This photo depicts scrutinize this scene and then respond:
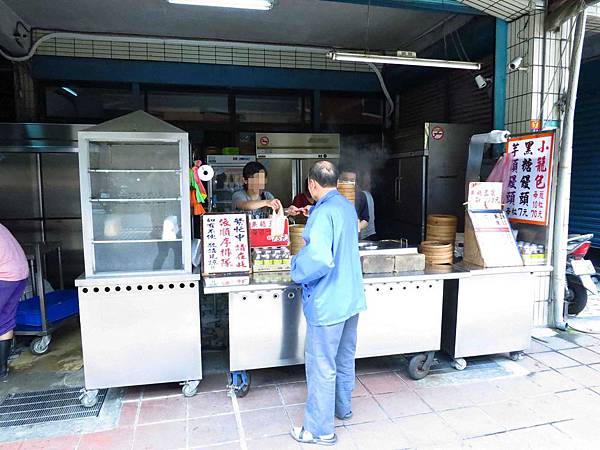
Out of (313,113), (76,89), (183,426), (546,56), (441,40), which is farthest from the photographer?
(313,113)

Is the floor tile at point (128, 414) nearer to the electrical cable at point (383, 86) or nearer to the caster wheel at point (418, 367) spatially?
the caster wheel at point (418, 367)

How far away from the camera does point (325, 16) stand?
6.16 metres

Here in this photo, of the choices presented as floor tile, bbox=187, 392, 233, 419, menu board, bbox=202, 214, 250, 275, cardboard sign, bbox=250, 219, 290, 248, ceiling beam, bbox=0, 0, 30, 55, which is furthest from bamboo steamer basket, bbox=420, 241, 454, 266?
ceiling beam, bbox=0, 0, 30, 55

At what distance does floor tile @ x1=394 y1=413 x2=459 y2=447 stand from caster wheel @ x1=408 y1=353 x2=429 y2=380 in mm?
553

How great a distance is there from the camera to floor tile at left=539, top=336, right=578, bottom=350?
15.0 feet

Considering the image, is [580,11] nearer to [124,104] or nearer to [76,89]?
[124,104]

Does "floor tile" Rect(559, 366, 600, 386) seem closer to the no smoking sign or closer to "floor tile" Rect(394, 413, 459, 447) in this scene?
"floor tile" Rect(394, 413, 459, 447)

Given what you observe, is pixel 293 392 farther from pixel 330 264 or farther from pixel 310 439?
pixel 330 264

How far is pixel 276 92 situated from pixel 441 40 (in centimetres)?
289

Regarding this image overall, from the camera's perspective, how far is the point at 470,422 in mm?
3205

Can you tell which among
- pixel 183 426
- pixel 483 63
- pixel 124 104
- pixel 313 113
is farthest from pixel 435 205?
pixel 124 104

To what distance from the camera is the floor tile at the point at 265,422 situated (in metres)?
3.07

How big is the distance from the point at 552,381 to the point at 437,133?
327cm

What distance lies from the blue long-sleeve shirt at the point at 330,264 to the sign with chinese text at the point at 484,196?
1.76m
